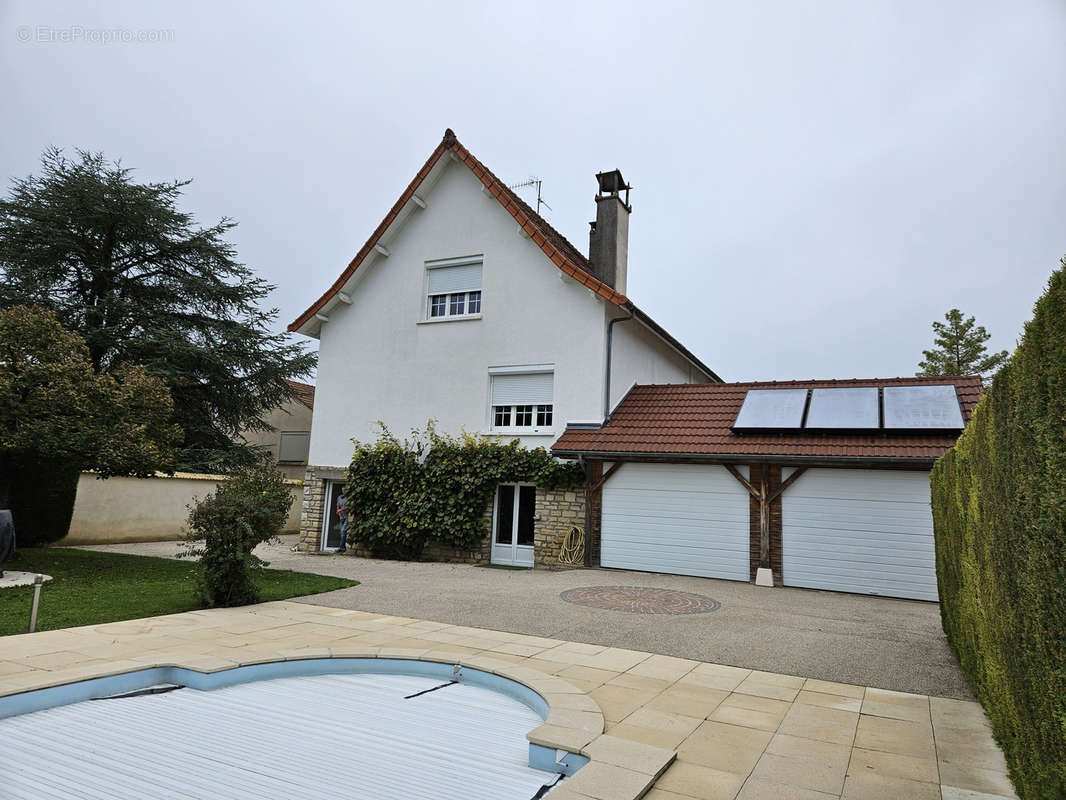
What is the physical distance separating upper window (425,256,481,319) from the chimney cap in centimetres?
372

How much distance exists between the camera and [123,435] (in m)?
11.1

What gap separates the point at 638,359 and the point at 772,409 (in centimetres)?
409

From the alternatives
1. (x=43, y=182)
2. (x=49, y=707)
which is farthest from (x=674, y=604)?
(x=43, y=182)

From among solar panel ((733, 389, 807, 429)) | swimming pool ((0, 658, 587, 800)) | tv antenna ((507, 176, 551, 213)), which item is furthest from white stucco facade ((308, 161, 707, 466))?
swimming pool ((0, 658, 587, 800))

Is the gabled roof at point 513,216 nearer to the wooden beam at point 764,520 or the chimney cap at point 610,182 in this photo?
the chimney cap at point 610,182

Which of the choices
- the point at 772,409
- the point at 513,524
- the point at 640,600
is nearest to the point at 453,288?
the point at 513,524

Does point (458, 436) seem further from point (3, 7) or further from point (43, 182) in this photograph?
point (43, 182)

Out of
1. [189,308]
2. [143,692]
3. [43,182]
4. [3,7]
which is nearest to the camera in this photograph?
Result: [143,692]

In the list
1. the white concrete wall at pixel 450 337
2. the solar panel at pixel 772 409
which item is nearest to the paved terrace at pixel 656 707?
the solar panel at pixel 772 409

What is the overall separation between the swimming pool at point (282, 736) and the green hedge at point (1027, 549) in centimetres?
224

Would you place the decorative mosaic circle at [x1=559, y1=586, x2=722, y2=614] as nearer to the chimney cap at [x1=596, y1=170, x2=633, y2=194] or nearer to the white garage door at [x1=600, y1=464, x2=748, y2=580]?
the white garage door at [x1=600, y1=464, x2=748, y2=580]

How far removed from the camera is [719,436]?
12.9 m

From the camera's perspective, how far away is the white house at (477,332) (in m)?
14.6

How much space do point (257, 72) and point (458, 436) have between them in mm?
8480
